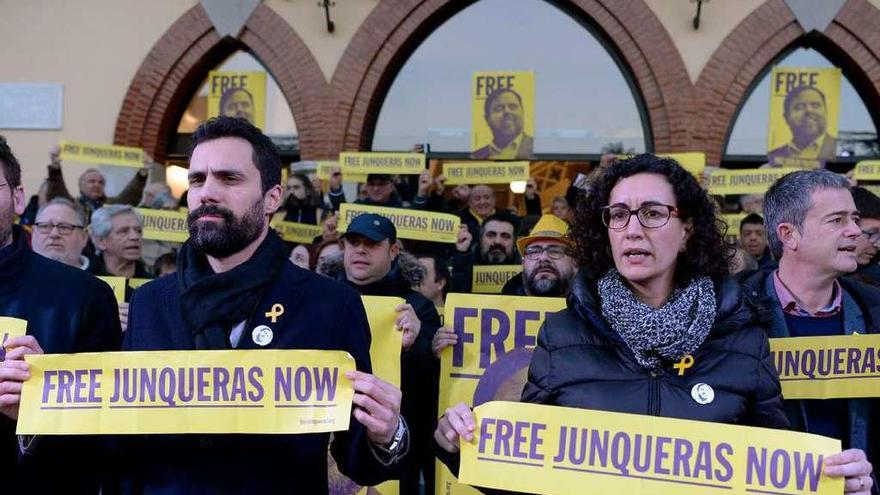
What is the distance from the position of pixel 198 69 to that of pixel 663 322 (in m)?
10.3

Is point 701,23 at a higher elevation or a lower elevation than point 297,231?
higher

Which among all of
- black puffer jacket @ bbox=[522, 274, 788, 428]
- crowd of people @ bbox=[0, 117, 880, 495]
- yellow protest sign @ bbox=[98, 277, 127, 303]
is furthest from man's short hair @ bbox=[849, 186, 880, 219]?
yellow protest sign @ bbox=[98, 277, 127, 303]

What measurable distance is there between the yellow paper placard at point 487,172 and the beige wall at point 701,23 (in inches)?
131

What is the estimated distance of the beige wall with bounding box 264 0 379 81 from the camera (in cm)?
1139

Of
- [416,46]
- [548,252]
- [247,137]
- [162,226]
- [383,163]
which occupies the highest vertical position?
[416,46]

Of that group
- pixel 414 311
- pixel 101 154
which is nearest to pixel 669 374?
pixel 414 311

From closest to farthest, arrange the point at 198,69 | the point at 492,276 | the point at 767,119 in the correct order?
the point at 492,276 → the point at 767,119 → the point at 198,69

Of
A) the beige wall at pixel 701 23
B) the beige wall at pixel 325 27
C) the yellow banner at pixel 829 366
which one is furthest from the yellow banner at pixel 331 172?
the yellow banner at pixel 829 366

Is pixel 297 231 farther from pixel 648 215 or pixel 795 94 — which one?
pixel 648 215

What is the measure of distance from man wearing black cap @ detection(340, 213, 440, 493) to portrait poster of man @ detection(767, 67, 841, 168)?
18.1 ft

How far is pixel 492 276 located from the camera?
662 cm

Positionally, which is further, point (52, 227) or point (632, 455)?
point (52, 227)

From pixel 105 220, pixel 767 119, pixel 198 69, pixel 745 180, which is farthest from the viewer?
pixel 198 69

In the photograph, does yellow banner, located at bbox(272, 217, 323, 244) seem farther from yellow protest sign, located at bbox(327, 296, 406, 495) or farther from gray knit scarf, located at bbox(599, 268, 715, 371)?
gray knit scarf, located at bbox(599, 268, 715, 371)
